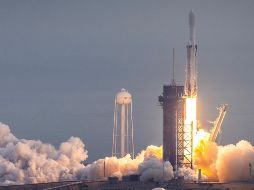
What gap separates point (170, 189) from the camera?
625 ft

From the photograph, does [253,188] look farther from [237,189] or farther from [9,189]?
[9,189]

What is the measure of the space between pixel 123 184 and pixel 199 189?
44.5ft

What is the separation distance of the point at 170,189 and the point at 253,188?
14.0 metres

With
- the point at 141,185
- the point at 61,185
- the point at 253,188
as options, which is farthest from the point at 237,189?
the point at 61,185

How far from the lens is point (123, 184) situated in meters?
195

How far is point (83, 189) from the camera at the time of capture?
193 metres

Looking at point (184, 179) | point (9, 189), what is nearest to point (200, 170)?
point (184, 179)

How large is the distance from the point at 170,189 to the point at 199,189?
481cm

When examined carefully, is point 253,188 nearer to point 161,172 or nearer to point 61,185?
point 161,172

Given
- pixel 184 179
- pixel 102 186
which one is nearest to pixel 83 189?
pixel 102 186

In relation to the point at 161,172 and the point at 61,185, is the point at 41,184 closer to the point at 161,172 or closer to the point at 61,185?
the point at 61,185

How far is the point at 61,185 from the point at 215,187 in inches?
1061

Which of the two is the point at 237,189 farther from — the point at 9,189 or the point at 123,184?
the point at 9,189

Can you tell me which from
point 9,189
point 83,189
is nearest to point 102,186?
point 83,189
